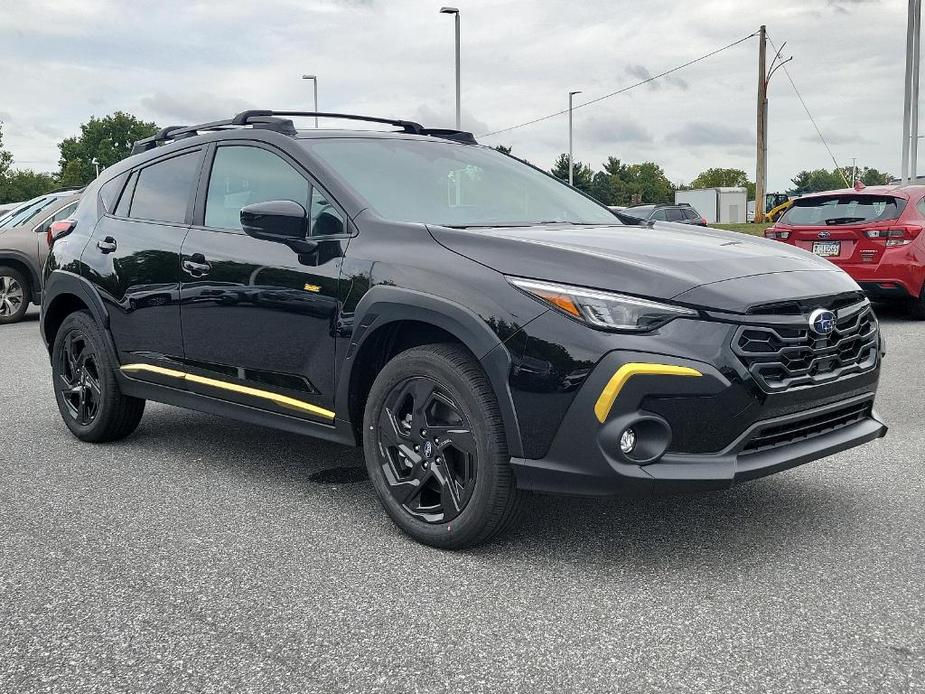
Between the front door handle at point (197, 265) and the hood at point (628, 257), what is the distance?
1.40 metres

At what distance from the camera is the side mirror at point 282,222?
167 inches

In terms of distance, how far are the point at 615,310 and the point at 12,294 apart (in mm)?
12675

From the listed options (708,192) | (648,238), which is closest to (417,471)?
(648,238)

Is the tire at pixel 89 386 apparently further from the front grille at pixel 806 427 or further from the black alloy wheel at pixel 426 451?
the front grille at pixel 806 427

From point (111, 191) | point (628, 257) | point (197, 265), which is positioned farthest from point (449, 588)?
point (111, 191)

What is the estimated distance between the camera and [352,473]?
16.9 ft

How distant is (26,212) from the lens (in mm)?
14539

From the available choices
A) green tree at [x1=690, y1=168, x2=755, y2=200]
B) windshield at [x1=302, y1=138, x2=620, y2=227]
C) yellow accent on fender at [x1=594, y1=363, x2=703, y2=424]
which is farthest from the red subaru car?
green tree at [x1=690, y1=168, x2=755, y2=200]

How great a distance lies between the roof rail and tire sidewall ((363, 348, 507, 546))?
4.94 feet

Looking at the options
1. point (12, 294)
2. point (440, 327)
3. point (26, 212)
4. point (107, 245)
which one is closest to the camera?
point (440, 327)

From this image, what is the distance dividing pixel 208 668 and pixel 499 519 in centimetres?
123

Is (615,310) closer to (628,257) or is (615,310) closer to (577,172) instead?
(628,257)

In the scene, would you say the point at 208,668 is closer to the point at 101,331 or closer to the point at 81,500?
the point at 81,500

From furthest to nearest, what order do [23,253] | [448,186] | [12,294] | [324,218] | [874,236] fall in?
[12,294]
[23,253]
[874,236]
[448,186]
[324,218]
